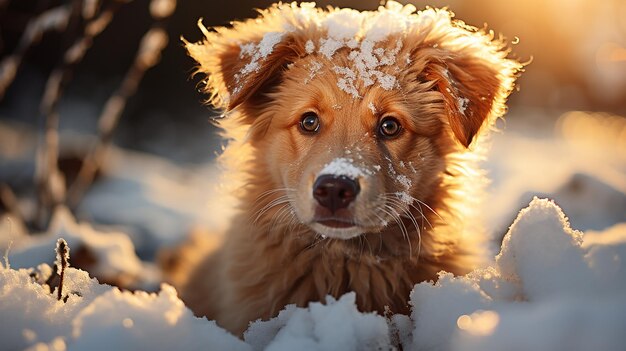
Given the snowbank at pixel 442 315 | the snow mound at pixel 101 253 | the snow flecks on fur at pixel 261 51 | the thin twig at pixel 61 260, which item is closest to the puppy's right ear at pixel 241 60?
the snow flecks on fur at pixel 261 51

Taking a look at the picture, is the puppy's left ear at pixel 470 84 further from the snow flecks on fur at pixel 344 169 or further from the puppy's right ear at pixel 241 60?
the puppy's right ear at pixel 241 60

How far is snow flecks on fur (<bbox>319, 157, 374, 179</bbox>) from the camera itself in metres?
2.39

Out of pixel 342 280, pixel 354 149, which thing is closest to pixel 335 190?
pixel 354 149

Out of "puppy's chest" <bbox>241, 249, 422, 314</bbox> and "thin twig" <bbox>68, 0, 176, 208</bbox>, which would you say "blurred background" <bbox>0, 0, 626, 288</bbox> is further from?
"puppy's chest" <bbox>241, 249, 422, 314</bbox>

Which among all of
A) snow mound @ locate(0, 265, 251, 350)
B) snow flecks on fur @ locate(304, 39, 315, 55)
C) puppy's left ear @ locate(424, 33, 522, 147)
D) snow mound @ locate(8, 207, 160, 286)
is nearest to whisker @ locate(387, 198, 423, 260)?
puppy's left ear @ locate(424, 33, 522, 147)

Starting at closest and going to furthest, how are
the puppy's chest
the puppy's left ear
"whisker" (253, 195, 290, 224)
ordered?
the puppy's chest
the puppy's left ear
"whisker" (253, 195, 290, 224)

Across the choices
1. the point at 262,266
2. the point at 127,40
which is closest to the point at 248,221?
the point at 262,266

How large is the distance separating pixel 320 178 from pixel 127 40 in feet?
32.0

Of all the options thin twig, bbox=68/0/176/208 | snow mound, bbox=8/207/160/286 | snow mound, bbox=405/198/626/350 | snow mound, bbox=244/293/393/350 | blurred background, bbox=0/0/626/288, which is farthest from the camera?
blurred background, bbox=0/0/626/288

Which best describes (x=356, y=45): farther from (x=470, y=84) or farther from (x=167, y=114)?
(x=167, y=114)

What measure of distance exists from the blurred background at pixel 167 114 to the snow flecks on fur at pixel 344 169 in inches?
78.6

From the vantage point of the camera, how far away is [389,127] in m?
2.83

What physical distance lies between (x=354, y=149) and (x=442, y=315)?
1222 millimetres

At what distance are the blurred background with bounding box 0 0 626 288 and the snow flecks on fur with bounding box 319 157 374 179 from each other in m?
2.00
